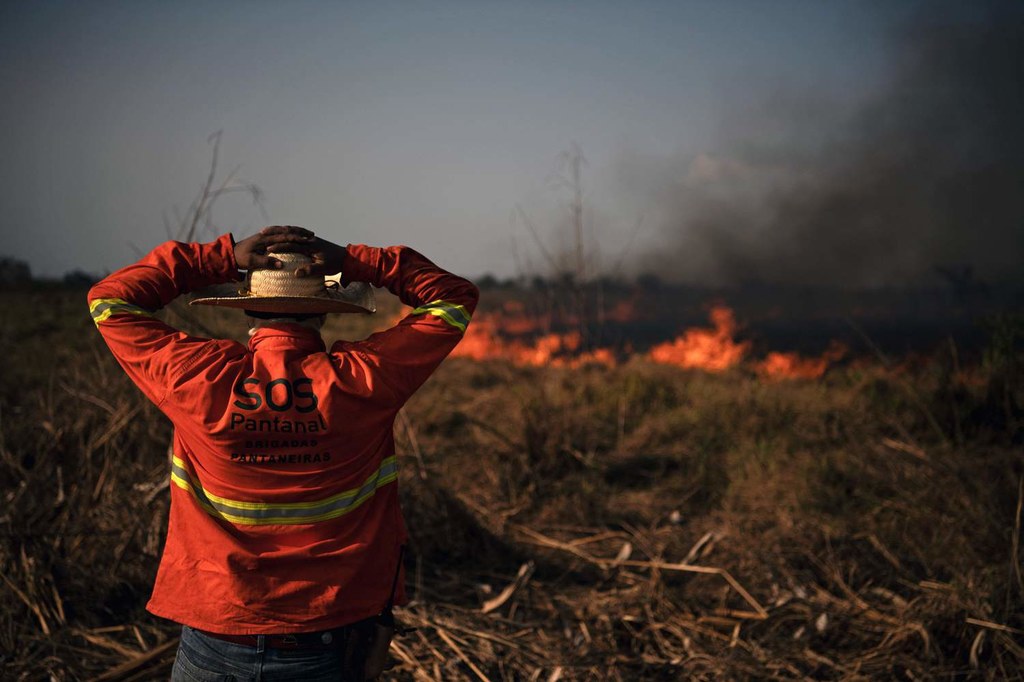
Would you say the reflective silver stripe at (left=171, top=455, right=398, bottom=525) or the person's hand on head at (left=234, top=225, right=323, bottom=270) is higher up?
the person's hand on head at (left=234, top=225, right=323, bottom=270)

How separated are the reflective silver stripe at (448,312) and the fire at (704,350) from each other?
1084 centimetres

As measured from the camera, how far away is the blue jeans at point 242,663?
7.16 feet

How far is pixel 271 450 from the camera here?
2162mm

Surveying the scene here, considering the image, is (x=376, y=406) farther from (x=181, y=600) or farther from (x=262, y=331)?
(x=181, y=600)

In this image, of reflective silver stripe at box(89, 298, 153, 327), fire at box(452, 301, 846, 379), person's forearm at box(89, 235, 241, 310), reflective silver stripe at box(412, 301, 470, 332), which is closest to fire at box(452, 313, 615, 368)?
fire at box(452, 301, 846, 379)

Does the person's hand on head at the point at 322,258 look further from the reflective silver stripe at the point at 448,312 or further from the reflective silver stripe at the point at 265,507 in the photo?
the reflective silver stripe at the point at 265,507

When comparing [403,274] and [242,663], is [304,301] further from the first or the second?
[242,663]

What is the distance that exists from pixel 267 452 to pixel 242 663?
65 centimetres

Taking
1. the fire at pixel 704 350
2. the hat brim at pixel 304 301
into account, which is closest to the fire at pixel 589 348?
the fire at pixel 704 350

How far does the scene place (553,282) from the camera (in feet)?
25.6

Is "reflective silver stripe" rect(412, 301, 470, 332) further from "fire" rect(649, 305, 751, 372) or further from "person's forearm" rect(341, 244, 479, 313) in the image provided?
"fire" rect(649, 305, 751, 372)

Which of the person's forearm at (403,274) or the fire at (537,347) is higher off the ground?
the person's forearm at (403,274)

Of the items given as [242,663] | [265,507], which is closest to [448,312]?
[265,507]

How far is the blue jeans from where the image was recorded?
2.18 m
